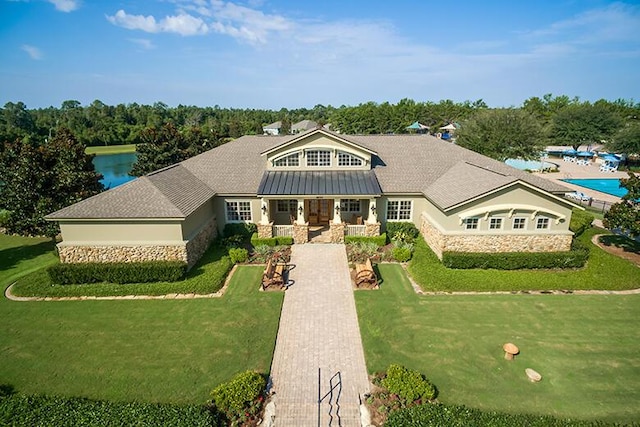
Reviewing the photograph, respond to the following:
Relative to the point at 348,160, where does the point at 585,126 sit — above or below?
above

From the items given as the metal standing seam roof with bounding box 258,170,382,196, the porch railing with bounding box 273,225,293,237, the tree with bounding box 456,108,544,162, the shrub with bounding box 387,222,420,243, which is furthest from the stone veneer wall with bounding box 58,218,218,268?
the tree with bounding box 456,108,544,162

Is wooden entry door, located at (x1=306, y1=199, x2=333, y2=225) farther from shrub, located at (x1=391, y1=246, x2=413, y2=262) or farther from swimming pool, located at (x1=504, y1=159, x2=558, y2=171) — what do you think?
swimming pool, located at (x1=504, y1=159, x2=558, y2=171)

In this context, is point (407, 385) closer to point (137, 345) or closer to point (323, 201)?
point (137, 345)

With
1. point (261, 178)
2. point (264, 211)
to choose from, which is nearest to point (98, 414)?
point (264, 211)

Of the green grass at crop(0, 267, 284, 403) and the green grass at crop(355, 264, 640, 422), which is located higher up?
the green grass at crop(0, 267, 284, 403)

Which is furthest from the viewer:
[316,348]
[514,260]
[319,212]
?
[319,212]

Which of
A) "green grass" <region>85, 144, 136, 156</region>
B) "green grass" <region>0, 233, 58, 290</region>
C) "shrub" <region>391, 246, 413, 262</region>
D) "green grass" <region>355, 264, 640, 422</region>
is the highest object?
"green grass" <region>85, 144, 136, 156</region>
